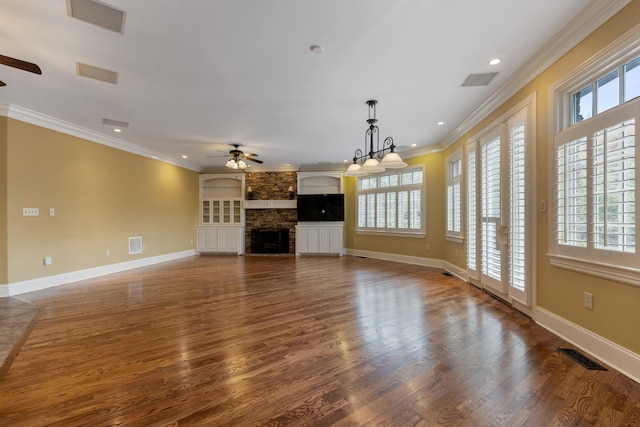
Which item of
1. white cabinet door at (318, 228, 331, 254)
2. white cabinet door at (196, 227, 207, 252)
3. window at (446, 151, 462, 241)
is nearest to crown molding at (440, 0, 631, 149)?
window at (446, 151, 462, 241)

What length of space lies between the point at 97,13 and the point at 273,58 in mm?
1468

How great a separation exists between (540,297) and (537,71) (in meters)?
2.48

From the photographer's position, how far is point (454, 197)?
5594 mm

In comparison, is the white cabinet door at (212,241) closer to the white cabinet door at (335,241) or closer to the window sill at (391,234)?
the white cabinet door at (335,241)

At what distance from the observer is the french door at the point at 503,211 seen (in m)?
3.20

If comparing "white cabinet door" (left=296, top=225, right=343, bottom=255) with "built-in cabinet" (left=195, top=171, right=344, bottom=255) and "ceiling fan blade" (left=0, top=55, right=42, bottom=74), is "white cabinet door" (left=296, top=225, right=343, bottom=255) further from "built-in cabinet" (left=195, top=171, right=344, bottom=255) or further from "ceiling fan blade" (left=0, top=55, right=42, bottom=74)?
"ceiling fan blade" (left=0, top=55, right=42, bottom=74)

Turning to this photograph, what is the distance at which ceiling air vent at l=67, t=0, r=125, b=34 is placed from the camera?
2150 mm

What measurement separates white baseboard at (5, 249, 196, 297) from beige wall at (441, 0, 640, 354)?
7281mm

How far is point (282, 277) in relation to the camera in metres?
5.54

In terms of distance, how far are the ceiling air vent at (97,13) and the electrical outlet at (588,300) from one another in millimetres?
4613

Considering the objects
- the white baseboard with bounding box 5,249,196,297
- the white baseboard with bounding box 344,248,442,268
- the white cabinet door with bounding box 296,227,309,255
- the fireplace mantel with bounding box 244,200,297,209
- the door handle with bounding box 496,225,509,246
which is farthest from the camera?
the fireplace mantel with bounding box 244,200,297,209

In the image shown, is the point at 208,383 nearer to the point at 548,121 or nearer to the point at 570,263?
the point at 570,263

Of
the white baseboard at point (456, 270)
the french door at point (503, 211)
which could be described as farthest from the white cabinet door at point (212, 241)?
the french door at point (503, 211)

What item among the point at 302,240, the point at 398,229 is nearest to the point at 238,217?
the point at 302,240
